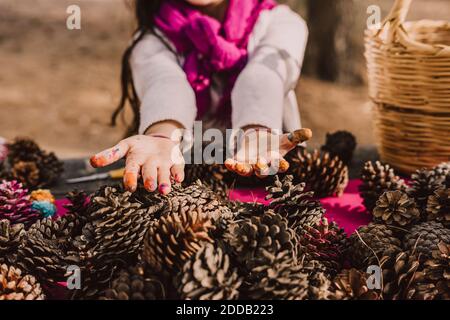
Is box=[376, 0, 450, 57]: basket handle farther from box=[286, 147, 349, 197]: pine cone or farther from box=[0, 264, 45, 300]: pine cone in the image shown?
box=[0, 264, 45, 300]: pine cone

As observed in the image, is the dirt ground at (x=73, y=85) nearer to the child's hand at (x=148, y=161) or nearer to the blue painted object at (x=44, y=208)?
the blue painted object at (x=44, y=208)

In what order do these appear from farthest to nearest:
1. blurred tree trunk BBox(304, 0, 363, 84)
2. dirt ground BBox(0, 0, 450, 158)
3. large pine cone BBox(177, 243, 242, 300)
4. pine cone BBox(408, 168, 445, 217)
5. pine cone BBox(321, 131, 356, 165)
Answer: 1. blurred tree trunk BBox(304, 0, 363, 84)
2. dirt ground BBox(0, 0, 450, 158)
3. pine cone BBox(321, 131, 356, 165)
4. pine cone BBox(408, 168, 445, 217)
5. large pine cone BBox(177, 243, 242, 300)

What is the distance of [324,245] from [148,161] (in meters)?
0.32

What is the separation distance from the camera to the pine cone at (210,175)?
1.06m

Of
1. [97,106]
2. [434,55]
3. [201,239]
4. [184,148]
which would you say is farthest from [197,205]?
[97,106]

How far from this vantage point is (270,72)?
131 cm

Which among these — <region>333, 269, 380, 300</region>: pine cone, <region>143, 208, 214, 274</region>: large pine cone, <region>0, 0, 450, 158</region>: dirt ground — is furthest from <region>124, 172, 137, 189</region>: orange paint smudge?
<region>0, 0, 450, 158</region>: dirt ground

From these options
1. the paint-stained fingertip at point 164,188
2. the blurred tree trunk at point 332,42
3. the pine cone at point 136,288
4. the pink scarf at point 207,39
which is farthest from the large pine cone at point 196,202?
the blurred tree trunk at point 332,42

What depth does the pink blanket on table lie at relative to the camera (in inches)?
43.9

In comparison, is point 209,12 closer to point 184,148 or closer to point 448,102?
point 184,148

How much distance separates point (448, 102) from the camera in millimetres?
1284

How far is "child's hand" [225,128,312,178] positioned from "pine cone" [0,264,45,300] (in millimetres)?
341

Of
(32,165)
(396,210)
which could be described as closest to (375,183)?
(396,210)

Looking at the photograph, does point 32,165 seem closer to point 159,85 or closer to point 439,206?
point 159,85
